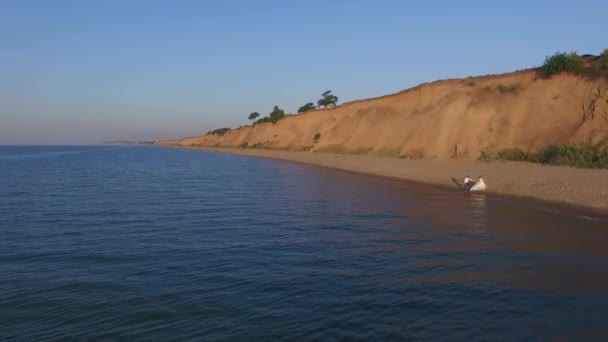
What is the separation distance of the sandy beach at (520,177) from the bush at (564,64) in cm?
983

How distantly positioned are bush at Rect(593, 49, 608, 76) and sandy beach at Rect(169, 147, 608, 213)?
9087 mm

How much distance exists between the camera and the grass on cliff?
2284cm

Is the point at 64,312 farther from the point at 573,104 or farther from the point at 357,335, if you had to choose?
the point at 573,104

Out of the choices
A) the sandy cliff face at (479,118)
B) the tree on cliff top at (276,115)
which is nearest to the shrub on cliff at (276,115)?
the tree on cliff top at (276,115)

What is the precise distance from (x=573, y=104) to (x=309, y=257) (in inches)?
1115

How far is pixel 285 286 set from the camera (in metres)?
8.05

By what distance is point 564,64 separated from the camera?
33.7 metres

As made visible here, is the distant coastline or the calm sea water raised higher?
the distant coastline

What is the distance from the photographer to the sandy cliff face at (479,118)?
3009 cm

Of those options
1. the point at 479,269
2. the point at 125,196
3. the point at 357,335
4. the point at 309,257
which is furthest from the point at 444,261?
the point at 125,196

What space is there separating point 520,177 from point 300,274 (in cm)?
1720

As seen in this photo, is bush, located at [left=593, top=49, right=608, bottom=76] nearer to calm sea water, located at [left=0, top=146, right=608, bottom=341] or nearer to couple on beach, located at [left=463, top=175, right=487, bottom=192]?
couple on beach, located at [left=463, top=175, right=487, bottom=192]

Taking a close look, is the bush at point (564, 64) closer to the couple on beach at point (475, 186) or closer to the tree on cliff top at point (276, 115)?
the couple on beach at point (475, 186)

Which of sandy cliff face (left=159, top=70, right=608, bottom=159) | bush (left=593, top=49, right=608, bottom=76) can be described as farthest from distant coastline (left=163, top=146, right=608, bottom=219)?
bush (left=593, top=49, right=608, bottom=76)
